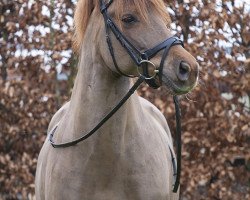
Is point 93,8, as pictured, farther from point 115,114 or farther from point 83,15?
point 115,114

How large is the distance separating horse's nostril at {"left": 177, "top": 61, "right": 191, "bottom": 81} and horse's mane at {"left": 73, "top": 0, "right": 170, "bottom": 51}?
0.34 metres

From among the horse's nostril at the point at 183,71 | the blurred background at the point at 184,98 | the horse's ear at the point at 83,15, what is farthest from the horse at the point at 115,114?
the blurred background at the point at 184,98

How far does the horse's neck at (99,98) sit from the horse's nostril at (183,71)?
19.3 inches

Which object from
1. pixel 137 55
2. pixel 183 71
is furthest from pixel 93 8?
pixel 183 71

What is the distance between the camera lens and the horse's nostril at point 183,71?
9.92ft

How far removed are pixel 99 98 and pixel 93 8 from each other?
51 centimetres

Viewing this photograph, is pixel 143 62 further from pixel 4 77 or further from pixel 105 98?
pixel 4 77

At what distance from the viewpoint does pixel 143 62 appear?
3180mm

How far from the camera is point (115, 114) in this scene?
345 cm

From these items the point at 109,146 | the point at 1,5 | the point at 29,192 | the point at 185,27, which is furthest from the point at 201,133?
the point at 109,146

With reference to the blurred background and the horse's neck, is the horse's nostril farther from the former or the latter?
the blurred background

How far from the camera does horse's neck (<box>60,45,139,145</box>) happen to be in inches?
136

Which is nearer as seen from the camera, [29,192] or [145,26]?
[145,26]

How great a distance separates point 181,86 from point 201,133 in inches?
136
